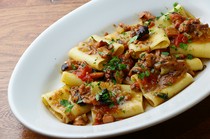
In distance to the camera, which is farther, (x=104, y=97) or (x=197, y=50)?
(x=197, y=50)

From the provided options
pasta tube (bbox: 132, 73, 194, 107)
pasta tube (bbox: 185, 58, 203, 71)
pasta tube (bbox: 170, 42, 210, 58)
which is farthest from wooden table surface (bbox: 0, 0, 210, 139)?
pasta tube (bbox: 170, 42, 210, 58)

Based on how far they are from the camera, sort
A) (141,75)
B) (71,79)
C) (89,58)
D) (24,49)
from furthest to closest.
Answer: (24,49), (89,58), (71,79), (141,75)

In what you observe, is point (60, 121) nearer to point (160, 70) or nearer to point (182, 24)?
point (160, 70)

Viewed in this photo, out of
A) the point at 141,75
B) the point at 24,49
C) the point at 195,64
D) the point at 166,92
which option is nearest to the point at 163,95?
the point at 166,92

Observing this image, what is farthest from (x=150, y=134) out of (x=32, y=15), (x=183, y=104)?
(x=32, y=15)

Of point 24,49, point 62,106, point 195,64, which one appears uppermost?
point 195,64

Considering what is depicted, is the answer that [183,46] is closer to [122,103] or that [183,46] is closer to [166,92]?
[166,92]

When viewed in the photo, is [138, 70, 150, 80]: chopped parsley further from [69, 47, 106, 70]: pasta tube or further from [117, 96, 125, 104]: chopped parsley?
[69, 47, 106, 70]: pasta tube

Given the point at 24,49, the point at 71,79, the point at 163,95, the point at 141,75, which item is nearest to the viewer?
the point at 163,95
